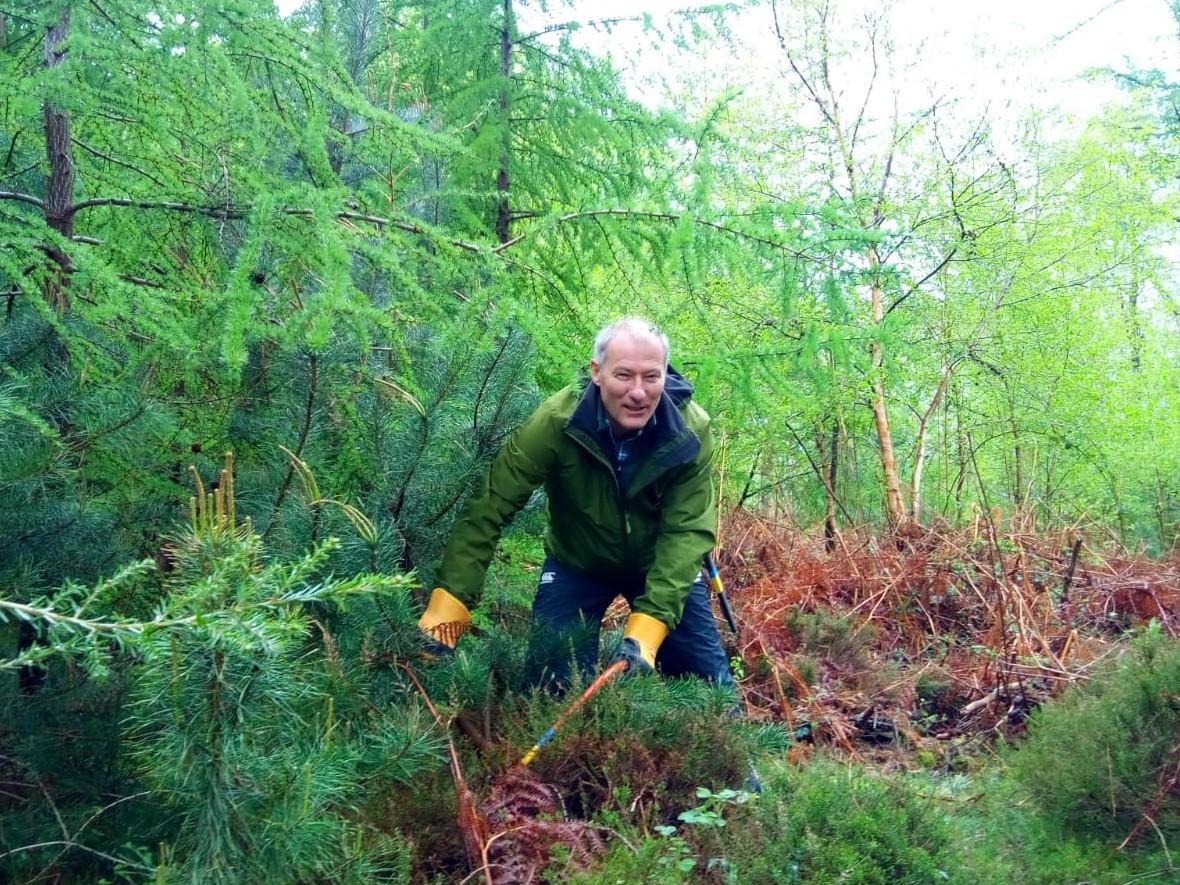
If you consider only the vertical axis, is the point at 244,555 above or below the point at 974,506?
above

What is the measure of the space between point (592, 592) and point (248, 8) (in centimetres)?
252

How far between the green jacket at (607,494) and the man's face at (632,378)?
0.08 meters

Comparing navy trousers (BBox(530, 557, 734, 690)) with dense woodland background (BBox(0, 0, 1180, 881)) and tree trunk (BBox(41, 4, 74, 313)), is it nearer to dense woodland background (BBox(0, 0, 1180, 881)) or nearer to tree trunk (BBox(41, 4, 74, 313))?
dense woodland background (BBox(0, 0, 1180, 881))

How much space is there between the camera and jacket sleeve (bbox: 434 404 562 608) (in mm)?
3496

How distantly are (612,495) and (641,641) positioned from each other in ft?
1.99

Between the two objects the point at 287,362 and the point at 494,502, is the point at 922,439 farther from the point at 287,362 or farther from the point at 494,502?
the point at 287,362

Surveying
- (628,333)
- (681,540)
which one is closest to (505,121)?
(628,333)

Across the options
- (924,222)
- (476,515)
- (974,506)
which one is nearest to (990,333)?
(924,222)

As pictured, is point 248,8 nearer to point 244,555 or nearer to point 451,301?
point 451,301

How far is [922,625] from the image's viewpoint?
23.7 ft

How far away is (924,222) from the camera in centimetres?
974

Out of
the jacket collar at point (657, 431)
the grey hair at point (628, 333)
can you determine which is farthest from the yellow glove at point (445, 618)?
the grey hair at point (628, 333)

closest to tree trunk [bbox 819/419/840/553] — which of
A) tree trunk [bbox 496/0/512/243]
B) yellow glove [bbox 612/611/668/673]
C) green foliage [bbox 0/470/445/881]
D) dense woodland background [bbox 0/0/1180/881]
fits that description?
dense woodland background [bbox 0/0/1180/881]

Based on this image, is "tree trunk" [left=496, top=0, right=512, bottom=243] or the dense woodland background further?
"tree trunk" [left=496, top=0, right=512, bottom=243]
